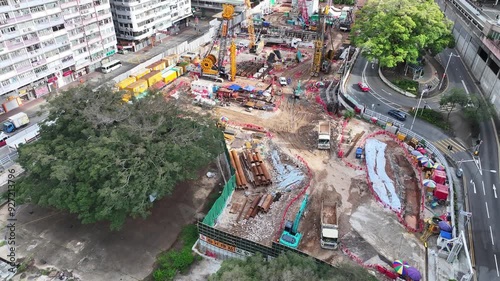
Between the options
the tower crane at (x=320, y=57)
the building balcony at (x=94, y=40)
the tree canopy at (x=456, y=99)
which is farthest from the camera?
the tower crane at (x=320, y=57)

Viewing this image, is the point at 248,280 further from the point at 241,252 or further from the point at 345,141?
the point at 345,141

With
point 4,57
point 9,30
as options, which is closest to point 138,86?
point 4,57

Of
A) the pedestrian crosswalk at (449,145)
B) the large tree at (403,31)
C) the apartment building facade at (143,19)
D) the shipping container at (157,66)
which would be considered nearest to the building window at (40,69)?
the shipping container at (157,66)

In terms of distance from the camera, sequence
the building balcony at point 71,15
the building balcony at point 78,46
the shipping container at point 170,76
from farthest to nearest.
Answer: the shipping container at point 170,76
the building balcony at point 78,46
the building balcony at point 71,15

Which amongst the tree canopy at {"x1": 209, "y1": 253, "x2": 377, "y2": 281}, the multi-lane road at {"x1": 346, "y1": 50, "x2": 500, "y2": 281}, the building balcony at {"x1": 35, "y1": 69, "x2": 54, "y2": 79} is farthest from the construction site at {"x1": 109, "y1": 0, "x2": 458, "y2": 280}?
the building balcony at {"x1": 35, "y1": 69, "x2": 54, "y2": 79}

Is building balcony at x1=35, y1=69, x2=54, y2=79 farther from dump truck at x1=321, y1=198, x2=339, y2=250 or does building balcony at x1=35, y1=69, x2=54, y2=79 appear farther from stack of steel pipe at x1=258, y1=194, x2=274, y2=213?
dump truck at x1=321, y1=198, x2=339, y2=250

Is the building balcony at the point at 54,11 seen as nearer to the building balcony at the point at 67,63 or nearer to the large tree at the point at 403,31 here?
the building balcony at the point at 67,63

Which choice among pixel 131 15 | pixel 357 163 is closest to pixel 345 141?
pixel 357 163
